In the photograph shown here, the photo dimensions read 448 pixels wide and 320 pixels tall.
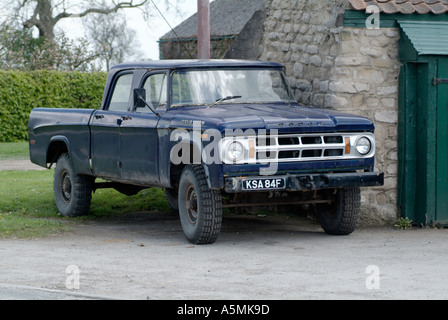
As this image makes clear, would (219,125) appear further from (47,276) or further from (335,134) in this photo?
(47,276)

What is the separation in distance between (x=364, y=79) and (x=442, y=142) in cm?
127

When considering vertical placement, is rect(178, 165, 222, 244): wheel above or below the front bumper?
below

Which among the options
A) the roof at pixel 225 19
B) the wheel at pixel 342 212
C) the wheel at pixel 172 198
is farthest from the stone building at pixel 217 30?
the wheel at pixel 342 212

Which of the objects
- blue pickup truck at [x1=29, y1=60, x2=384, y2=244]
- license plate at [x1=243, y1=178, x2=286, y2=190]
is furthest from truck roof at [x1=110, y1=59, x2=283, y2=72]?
license plate at [x1=243, y1=178, x2=286, y2=190]

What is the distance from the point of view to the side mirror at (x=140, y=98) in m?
10.6

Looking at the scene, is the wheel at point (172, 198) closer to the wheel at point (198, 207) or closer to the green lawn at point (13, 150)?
the wheel at point (198, 207)

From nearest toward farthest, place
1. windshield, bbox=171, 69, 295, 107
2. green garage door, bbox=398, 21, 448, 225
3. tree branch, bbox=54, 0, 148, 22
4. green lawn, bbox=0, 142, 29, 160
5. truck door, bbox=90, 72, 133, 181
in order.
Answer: windshield, bbox=171, 69, 295, 107
truck door, bbox=90, 72, 133, 181
green garage door, bbox=398, 21, 448, 225
green lawn, bbox=0, 142, 29, 160
tree branch, bbox=54, 0, 148, 22

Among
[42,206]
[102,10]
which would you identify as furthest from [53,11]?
[42,206]

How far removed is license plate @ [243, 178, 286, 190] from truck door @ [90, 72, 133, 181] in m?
2.41

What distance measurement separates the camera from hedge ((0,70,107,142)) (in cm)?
2552

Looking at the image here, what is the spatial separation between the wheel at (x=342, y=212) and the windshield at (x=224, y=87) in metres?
1.38

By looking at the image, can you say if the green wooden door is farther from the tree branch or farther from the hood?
the tree branch

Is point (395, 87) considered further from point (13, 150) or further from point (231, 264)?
point (13, 150)

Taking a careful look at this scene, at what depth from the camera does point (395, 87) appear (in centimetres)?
1168
